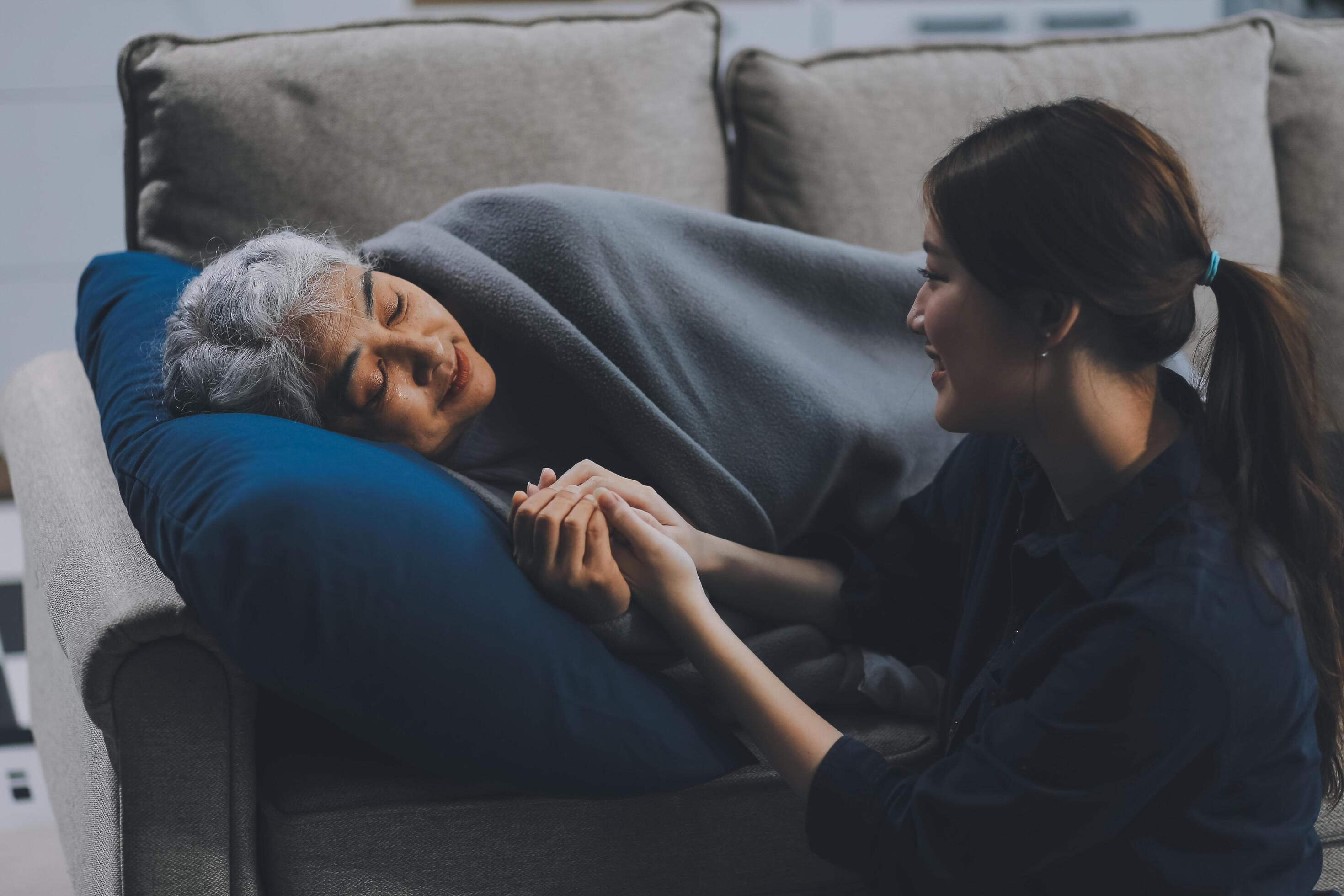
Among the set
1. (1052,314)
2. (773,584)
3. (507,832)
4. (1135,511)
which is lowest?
(507,832)

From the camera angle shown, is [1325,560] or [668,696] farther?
[668,696]

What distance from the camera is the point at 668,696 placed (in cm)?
100

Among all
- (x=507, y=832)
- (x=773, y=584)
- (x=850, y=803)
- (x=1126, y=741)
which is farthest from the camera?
(x=773, y=584)

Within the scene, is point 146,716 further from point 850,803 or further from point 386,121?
point 386,121

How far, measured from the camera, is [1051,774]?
807mm

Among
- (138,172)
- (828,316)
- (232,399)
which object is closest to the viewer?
(232,399)

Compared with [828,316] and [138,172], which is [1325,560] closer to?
[828,316]

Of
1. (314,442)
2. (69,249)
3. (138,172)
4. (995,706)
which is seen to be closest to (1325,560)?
(995,706)

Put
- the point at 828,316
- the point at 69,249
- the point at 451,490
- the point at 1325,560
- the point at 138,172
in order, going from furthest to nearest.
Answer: the point at 69,249
the point at 138,172
the point at 828,316
the point at 451,490
the point at 1325,560

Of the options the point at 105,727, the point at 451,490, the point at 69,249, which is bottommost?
the point at 69,249

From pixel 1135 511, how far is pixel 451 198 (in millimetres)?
972

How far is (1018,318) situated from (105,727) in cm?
75

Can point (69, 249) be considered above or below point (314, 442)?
below

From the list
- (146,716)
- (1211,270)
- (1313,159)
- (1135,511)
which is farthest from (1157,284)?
(1313,159)
